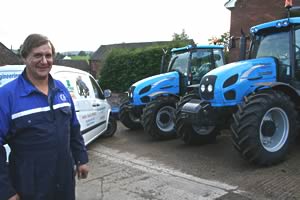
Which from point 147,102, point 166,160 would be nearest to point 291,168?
point 166,160

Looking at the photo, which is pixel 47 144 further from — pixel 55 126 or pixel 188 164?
pixel 188 164

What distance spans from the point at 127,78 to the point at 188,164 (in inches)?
459

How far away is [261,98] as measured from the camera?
18.6 feet

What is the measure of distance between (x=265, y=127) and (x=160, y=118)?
3032 millimetres

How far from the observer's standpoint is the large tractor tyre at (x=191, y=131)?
7.21 metres

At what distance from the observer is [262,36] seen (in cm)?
693

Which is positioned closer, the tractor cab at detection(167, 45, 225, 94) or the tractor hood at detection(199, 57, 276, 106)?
the tractor hood at detection(199, 57, 276, 106)

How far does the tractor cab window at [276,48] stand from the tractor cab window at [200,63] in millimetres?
2234

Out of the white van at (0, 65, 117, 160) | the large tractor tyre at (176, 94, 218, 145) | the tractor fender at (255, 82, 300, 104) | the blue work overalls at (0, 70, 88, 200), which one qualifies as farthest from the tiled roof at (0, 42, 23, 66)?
the blue work overalls at (0, 70, 88, 200)

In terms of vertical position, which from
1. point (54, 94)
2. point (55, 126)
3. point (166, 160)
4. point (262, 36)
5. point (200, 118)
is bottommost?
point (166, 160)

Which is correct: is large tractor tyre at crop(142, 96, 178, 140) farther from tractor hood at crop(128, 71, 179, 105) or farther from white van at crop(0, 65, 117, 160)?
white van at crop(0, 65, 117, 160)

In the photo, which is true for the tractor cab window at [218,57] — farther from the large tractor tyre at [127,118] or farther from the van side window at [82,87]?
the van side window at [82,87]

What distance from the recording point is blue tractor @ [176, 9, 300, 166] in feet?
18.3

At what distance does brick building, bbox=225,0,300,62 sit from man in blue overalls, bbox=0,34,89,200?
19.4 meters
